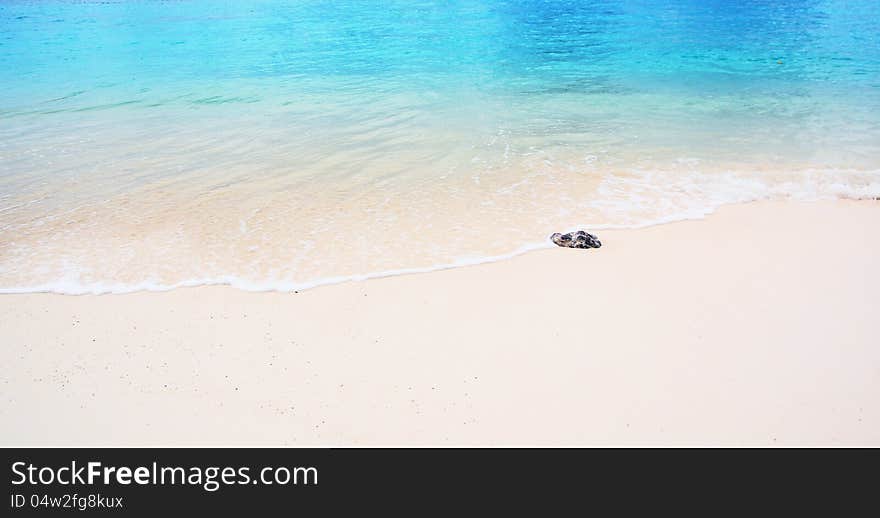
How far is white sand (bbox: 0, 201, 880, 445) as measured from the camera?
15.3 ft

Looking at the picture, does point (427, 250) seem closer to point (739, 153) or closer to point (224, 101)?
point (739, 153)

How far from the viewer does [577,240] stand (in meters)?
7.48

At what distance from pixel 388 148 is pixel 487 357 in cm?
736

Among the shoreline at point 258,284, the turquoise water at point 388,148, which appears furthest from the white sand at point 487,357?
the turquoise water at point 388,148

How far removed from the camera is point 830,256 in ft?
23.7

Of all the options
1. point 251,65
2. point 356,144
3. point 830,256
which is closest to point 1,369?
point 356,144

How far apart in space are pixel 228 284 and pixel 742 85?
1741cm

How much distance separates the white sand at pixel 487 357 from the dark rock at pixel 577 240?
202 millimetres

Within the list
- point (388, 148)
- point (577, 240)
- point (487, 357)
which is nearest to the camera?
point (487, 357)

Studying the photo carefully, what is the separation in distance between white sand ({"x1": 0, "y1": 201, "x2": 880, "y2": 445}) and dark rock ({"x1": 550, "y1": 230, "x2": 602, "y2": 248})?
8.0 inches

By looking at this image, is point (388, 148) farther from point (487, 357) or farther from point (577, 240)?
point (487, 357)
